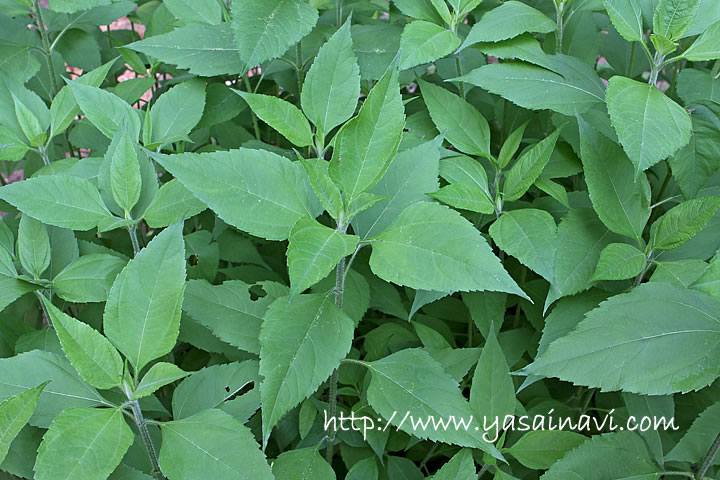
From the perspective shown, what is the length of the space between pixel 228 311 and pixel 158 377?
17 centimetres

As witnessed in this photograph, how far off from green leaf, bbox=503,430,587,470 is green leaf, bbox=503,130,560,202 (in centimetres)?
39

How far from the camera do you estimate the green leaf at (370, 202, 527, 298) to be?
28.1 inches

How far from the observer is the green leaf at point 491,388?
0.92m

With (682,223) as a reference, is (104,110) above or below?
above

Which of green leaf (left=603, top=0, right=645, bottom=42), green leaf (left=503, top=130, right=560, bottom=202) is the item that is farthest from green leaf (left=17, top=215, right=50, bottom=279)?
green leaf (left=603, top=0, right=645, bottom=42)

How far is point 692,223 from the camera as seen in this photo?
89 cm

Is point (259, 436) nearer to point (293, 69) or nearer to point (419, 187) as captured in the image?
point (419, 187)

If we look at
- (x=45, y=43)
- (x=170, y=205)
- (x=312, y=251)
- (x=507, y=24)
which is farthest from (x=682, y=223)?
(x=45, y=43)

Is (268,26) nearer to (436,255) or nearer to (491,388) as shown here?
(436,255)

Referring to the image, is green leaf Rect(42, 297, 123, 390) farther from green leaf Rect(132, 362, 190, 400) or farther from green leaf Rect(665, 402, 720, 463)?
green leaf Rect(665, 402, 720, 463)

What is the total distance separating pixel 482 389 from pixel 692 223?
1.34ft

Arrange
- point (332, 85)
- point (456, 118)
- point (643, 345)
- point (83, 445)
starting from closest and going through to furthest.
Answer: point (83, 445) < point (643, 345) < point (332, 85) < point (456, 118)

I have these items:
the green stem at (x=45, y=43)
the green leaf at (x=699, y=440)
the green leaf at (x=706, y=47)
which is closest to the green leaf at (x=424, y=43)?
the green leaf at (x=706, y=47)

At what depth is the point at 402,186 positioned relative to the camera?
3.09 ft
